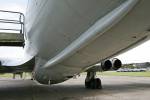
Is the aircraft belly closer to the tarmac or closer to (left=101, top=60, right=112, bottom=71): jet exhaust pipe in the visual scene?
the tarmac

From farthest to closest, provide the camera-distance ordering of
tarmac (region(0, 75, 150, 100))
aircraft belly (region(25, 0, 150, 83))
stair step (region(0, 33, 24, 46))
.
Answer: stair step (region(0, 33, 24, 46)) < tarmac (region(0, 75, 150, 100)) < aircraft belly (region(25, 0, 150, 83))

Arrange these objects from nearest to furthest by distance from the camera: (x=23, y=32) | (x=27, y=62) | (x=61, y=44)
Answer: (x=61, y=44) → (x=27, y=62) → (x=23, y=32)

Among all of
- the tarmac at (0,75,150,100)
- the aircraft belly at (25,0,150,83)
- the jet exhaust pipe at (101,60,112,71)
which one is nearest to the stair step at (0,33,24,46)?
the tarmac at (0,75,150,100)

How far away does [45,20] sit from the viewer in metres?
6.22

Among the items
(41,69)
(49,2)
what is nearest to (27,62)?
(41,69)

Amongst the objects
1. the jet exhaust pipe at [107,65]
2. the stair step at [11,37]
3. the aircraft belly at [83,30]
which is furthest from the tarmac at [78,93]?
the stair step at [11,37]

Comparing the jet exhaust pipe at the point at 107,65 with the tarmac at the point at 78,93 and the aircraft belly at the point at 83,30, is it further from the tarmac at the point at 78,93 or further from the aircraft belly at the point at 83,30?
the aircraft belly at the point at 83,30

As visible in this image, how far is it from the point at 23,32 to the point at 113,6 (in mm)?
7460

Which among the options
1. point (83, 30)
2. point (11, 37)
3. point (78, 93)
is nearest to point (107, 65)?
point (78, 93)

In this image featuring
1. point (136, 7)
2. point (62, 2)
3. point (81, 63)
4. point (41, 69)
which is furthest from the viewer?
point (41, 69)

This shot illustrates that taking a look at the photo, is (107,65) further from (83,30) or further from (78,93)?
(83,30)

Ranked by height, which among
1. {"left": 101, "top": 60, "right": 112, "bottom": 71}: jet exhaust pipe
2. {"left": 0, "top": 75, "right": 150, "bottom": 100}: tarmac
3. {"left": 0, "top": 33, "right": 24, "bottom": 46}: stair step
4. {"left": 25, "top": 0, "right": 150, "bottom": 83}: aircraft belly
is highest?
{"left": 0, "top": 33, "right": 24, "bottom": 46}: stair step

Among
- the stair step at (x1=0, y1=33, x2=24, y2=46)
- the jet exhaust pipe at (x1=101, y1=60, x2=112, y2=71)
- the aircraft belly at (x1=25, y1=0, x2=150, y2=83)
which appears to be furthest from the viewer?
the jet exhaust pipe at (x1=101, y1=60, x2=112, y2=71)

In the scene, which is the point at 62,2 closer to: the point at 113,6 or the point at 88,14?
the point at 88,14
